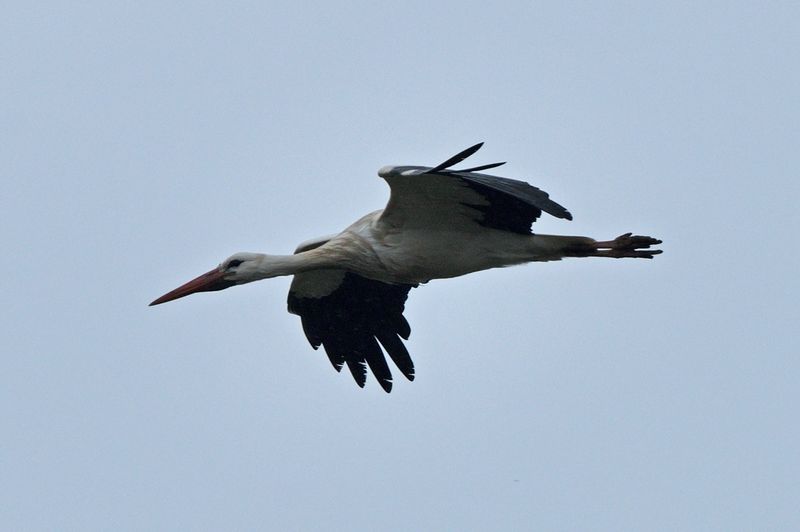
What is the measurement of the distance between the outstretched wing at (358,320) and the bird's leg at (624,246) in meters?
1.77

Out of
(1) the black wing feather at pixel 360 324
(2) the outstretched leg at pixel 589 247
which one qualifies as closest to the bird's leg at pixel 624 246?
(2) the outstretched leg at pixel 589 247

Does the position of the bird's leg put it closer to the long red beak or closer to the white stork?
the white stork

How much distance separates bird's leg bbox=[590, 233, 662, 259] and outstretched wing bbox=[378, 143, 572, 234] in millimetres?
532

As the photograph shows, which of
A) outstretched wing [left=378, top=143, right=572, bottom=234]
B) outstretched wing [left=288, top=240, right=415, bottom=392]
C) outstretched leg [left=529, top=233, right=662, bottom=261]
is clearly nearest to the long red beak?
outstretched wing [left=288, top=240, right=415, bottom=392]

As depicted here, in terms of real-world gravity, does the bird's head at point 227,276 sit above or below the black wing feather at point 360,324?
above

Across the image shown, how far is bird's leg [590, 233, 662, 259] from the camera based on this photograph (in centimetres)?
1040

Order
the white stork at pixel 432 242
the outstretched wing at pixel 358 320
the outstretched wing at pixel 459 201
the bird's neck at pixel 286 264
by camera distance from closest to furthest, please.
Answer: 1. the outstretched wing at pixel 459 201
2. the white stork at pixel 432 242
3. the bird's neck at pixel 286 264
4. the outstretched wing at pixel 358 320

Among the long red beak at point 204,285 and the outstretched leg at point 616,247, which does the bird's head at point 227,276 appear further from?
the outstretched leg at point 616,247

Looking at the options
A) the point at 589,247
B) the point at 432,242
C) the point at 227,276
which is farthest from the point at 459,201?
the point at 227,276

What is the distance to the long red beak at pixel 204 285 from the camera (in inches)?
424

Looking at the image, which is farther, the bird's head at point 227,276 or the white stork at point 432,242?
the bird's head at point 227,276

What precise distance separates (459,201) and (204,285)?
204 cm

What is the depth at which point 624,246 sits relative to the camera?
10406 mm

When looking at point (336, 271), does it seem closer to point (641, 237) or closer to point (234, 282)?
point (234, 282)
